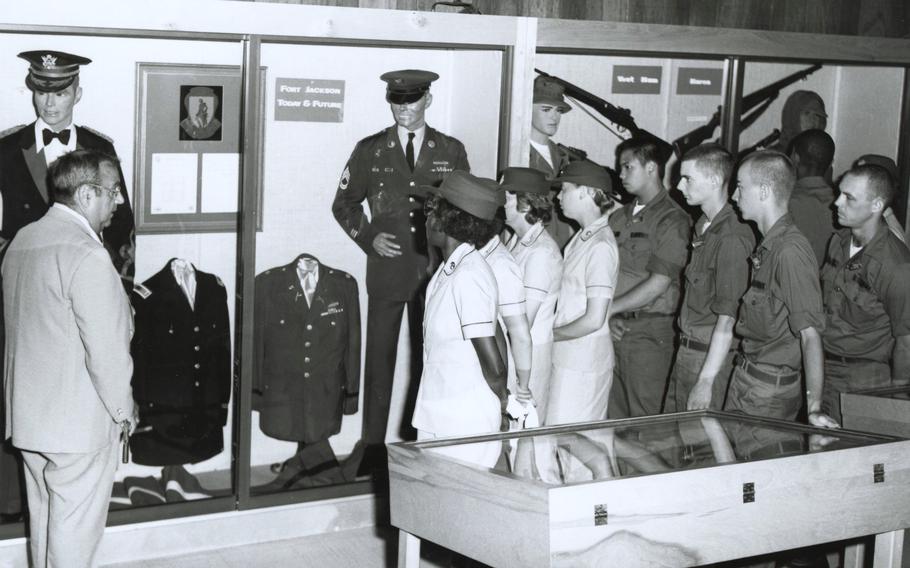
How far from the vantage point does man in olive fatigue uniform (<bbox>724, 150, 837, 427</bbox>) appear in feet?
13.7

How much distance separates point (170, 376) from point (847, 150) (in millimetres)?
3840

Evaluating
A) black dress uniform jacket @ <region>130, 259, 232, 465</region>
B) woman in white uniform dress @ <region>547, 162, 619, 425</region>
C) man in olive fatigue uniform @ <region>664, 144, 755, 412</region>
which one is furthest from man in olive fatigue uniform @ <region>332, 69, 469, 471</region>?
man in olive fatigue uniform @ <region>664, 144, 755, 412</region>

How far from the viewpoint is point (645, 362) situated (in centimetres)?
518

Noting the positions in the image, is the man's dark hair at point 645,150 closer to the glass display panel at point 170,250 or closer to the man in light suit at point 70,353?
the glass display panel at point 170,250

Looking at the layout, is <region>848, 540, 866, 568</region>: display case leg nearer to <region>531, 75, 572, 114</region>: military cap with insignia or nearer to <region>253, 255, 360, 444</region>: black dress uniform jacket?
<region>253, 255, 360, 444</region>: black dress uniform jacket

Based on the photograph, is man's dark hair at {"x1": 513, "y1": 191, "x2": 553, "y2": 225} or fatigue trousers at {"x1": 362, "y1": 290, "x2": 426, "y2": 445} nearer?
man's dark hair at {"x1": 513, "y1": 191, "x2": 553, "y2": 225}

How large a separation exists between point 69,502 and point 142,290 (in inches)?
39.5

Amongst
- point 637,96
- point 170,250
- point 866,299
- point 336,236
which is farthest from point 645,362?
point 170,250

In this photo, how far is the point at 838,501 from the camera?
3.27 metres

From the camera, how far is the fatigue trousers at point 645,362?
5.16 metres

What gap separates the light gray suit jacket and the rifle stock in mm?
2996

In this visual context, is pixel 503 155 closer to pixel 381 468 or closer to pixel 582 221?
pixel 582 221

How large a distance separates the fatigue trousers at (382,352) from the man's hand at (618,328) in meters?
0.90

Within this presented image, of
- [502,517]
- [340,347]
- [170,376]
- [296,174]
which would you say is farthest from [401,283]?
[502,517]
